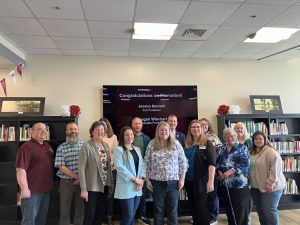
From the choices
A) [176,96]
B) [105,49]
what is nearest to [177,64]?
[176,96]

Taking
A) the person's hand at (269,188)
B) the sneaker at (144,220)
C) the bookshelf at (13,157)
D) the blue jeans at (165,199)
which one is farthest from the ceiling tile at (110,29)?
the sneaker at (144,220)

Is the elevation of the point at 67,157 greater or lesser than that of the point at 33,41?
lesser

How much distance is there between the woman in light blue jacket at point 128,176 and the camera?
3.04m

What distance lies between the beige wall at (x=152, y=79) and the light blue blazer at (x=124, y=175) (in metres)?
2.08

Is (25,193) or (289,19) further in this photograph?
(289,19)

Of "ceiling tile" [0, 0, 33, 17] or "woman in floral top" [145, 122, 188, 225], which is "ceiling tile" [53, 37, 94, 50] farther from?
"woman in floral top" [145, 122, 188, 225]

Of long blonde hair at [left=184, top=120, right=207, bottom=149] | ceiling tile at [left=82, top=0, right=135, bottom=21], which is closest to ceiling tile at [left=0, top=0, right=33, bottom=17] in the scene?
ceiling tile at [left=82, top=0, right=135, bottom=21]

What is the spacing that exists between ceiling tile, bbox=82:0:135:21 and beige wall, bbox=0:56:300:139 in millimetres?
1863

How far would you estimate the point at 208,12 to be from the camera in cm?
320

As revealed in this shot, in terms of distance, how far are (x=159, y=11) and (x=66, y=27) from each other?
1314mm

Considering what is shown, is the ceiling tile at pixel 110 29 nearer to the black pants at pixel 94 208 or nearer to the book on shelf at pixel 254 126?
the black pants at pixel 94 208

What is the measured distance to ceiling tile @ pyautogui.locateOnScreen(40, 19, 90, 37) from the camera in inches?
135

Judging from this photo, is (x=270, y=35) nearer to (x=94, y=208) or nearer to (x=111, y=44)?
(x=111, y=44)

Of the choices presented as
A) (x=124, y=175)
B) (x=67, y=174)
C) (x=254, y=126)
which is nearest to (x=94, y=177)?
(x=124, y=175)
